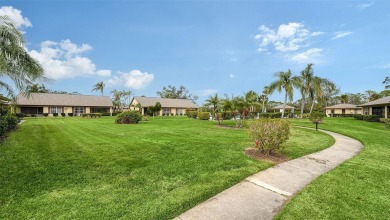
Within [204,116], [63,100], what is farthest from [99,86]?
[204,116]

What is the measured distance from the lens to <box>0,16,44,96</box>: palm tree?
7.30 meters

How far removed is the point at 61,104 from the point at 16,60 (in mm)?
41650

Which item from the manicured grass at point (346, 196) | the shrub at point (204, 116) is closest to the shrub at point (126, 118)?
the shrub at point (204, 116)

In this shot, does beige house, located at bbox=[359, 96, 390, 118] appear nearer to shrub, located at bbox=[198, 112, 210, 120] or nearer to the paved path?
shrub, located at bbox=[198, 112, 210, 120]

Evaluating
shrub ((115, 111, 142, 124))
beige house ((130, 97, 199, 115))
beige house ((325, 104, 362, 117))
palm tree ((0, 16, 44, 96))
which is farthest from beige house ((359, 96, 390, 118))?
palm tree ((0, 16, 44, 96))

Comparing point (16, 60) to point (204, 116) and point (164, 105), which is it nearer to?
point (204, 116)

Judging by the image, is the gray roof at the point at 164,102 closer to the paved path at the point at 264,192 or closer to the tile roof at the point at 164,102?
the tile roof at the point at 164,102

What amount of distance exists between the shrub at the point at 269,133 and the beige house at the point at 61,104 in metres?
44.3

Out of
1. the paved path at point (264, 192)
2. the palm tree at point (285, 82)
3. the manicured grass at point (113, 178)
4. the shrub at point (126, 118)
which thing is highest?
the palm tree at point (285, 82)

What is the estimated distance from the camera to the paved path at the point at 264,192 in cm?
375

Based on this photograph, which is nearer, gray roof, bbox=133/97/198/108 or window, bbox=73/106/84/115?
window, bbox=73/106/84/115

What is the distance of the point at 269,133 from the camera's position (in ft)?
24.2

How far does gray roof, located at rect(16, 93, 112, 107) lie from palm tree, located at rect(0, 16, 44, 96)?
38061mm

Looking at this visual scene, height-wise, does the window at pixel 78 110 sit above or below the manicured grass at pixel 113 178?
above
